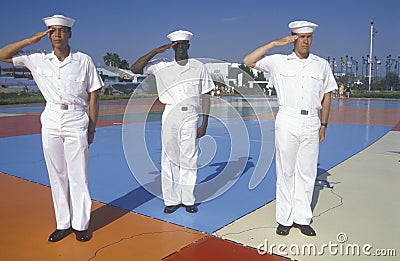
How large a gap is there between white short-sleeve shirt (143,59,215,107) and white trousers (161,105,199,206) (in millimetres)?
105

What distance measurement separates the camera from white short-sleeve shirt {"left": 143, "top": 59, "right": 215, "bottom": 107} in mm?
4387

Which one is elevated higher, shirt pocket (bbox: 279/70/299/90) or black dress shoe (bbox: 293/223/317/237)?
shirt pocket (bbox: 279/70/299/90)

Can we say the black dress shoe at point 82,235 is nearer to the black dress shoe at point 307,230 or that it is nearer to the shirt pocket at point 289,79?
the black dress shoe at point 307,230

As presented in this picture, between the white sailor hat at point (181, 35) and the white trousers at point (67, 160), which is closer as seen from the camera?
the white trousers at point (67, 160)

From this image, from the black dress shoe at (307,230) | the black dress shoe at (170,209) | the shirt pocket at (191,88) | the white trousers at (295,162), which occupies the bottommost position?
the black dress shoe at (307,230)

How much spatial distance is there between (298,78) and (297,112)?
329mm

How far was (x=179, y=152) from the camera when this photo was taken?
4.54 metres

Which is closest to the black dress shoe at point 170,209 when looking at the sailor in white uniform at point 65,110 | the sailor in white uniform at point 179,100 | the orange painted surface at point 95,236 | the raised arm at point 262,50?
the sailor in white uniform at point 179,100

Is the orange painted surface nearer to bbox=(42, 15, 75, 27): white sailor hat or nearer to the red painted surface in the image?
the red painted surface

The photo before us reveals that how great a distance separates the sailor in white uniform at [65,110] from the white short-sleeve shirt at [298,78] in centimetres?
176

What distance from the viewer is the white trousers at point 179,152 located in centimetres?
439

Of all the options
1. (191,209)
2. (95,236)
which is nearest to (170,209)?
(191,209)

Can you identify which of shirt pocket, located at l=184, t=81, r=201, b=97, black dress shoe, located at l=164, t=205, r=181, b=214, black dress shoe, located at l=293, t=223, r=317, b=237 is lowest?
black dress shoe, located at l=293, t=223, r=317, b=237

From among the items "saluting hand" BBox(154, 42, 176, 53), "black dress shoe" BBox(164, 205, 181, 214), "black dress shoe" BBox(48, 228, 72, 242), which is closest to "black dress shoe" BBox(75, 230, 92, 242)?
"black dress shoe" BBox(48, 228, 72, 242)
